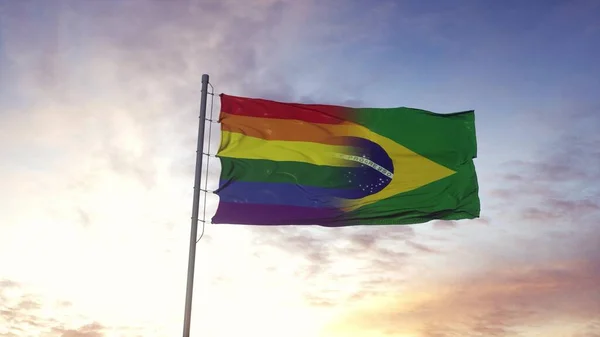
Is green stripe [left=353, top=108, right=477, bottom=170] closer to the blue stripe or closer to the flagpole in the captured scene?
the blue stripe

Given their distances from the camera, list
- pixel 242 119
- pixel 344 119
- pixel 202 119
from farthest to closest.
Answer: pixel 344 119 < pixel 242 119 < pixel 202 119

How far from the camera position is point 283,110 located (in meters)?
21.0

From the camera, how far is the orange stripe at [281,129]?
20.1 meters

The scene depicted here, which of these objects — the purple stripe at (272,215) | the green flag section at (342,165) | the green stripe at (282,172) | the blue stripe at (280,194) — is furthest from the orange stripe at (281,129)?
the purple stripe at (272,215)

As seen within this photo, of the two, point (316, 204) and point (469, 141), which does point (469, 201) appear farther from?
Result: point (316, 204)

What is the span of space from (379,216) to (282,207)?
267 centimetres

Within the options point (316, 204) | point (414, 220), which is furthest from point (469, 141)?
point (316, 204)

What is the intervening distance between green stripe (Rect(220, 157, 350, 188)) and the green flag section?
0.03 meters

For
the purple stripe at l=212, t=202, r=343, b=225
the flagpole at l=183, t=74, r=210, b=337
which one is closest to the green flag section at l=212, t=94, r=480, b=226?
the purple stripe at l=212, t=202, r=343, b=225

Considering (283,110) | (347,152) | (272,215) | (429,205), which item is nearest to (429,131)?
(429,205)

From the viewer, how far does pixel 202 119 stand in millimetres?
19000

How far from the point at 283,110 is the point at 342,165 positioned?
86.8 inches

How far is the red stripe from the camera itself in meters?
20.3

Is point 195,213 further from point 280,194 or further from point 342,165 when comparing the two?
point 342,165
